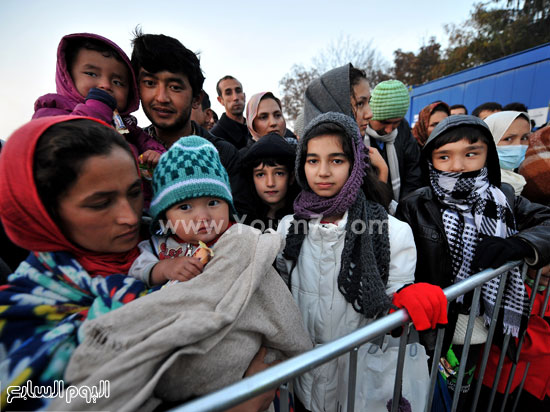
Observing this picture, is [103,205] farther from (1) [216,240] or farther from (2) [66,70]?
(2) [66,70]

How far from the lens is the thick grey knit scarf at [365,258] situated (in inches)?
52.9

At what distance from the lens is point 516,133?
2.46 meters

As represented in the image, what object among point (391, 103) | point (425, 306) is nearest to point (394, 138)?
point (391, 103)

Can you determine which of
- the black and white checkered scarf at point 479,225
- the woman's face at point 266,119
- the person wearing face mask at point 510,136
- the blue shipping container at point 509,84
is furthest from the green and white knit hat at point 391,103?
the blue shipping container at point 509,84

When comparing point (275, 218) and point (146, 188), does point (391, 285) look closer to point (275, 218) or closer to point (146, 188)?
point (275, 218)

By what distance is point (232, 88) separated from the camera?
15.2ft

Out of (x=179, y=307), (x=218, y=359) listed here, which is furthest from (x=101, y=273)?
(x=218, y=359)

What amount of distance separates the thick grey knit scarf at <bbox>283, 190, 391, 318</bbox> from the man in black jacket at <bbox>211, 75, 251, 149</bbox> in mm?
2875

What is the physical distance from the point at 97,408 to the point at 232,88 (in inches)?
188

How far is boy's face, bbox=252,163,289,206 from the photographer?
1.86 m

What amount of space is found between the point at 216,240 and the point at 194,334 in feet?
1.68

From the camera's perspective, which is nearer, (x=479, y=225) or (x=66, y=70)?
(x=66, y=70)

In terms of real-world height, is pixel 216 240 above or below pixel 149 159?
below

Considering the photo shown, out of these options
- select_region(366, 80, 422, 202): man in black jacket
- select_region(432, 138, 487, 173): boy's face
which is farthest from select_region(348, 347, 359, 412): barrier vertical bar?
select_region(366, 80, 422, 202): man in black jacket
